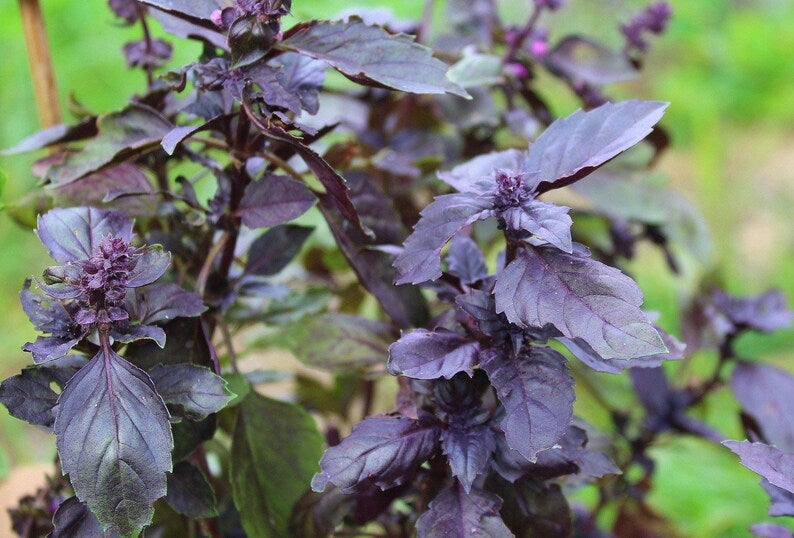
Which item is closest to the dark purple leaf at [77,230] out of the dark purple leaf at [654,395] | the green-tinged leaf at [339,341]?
the green-tinged leaf at [339,341]

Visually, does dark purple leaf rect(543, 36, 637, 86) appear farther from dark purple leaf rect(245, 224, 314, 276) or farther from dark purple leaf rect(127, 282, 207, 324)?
dark purple leaf rect(127, 282, 207, 324)

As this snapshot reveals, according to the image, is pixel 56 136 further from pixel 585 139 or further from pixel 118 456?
pixel 585 139

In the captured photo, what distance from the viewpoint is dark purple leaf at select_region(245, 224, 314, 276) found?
794mm


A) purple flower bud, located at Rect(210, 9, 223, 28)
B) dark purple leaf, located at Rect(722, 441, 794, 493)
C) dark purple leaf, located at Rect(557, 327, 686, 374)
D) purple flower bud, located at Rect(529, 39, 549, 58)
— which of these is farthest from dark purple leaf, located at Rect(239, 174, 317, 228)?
purple flower bud, located at Rect(529, 39, 549, 58)

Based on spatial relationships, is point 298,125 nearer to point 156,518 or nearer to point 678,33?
point 156,518

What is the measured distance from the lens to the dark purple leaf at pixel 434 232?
606 mm

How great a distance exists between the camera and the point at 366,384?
46.1 inches

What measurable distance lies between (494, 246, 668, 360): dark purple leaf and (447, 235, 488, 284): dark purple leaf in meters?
0.10

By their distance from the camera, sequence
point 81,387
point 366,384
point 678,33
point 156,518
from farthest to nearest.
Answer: point 678,33, point 366,384, point 156,518, point 81,387

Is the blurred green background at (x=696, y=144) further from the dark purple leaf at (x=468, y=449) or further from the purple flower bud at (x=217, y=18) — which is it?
the dark purple leaf at (x=468, y=449)

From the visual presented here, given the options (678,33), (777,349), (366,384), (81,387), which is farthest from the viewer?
(678,33)

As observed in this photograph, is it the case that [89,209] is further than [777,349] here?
No

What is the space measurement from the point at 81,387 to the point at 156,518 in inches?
9.8

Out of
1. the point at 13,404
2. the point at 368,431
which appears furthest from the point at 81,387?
the point at 368,431
